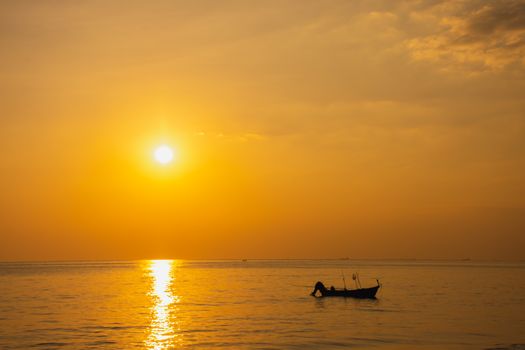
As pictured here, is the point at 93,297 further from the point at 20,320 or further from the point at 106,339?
the point at 106,339

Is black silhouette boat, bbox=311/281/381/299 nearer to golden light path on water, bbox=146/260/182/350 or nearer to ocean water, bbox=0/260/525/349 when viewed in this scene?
ocean water, bbox=0/260/525/349

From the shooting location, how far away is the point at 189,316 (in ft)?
165

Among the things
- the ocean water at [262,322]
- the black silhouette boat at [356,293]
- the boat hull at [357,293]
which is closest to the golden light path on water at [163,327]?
the ocean water at [262,322]

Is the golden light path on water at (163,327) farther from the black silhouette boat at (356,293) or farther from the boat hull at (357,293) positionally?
the boat hull at (357,293)

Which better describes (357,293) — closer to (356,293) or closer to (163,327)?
(356,293)

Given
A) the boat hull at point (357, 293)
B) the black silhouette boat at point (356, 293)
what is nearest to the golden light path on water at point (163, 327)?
the black silhouette boat at point (356, 293)

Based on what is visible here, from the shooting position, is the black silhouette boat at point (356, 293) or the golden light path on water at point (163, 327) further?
the black silhouette boat at point (356, 293)

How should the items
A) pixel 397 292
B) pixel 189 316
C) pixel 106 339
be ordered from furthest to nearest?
pixel 397 292 < pixel 189 316 < pixel 106 339

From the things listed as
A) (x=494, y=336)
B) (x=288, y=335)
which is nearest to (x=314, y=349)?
(x=288, y=335)

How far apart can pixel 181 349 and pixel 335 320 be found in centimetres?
1815

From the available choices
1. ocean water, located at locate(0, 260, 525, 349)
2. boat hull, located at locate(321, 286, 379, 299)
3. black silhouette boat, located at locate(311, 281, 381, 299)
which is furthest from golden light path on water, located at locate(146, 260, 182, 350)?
boat hull, located at locate(321, 286, 379, 299)

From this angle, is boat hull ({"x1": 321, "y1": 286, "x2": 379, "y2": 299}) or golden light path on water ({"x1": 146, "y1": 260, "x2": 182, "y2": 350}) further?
boat hull ({"x1": 321, "y1": 286, "x2": 379, "y2": 299})

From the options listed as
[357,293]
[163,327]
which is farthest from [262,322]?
[357,293]

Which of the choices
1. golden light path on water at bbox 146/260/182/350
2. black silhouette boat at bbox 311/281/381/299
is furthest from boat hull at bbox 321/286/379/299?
golden light path on water at bbox 146/260/182/350
